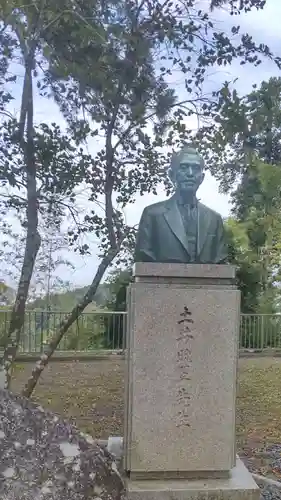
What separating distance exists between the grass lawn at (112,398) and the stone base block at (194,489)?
1175mm

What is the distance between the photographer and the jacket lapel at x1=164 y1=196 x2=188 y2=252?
9.84ft

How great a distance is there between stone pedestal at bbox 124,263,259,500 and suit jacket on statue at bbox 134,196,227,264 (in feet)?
0.40

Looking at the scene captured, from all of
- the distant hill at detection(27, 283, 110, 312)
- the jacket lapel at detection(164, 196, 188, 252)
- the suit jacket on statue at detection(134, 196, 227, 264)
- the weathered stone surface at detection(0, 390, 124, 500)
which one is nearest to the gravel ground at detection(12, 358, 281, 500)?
the distant hill at detection(27, 283, 110, 312)

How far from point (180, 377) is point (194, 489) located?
2.06 ft

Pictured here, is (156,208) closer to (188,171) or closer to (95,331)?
(188,171)

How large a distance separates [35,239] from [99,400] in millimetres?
2844

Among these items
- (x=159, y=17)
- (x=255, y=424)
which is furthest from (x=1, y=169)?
(x=255, y=424)

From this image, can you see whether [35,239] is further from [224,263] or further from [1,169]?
[224,263]

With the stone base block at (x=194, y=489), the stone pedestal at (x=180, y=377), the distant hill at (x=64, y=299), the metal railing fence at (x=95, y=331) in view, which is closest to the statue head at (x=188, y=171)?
the stone pedestal at (x=180, y=377)

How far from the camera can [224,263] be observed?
3.05m

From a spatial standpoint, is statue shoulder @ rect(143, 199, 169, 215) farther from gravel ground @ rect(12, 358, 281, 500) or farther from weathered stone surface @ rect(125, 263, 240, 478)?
gravel ground @ rect(12, 358, 281, 500)

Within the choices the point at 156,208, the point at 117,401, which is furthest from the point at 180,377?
the point at 117,401

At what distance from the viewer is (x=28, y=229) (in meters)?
4.69

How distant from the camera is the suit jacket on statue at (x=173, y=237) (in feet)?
9.76
